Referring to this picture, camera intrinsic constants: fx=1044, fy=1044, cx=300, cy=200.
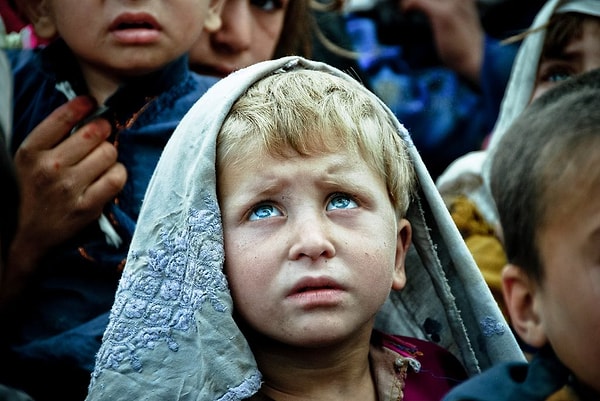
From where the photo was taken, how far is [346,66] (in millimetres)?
4246

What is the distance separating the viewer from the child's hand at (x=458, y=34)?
4746mm

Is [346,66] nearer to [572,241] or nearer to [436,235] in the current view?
[436,235]

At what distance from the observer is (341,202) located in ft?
7.29

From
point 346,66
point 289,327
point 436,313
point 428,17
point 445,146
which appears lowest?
point 445,146

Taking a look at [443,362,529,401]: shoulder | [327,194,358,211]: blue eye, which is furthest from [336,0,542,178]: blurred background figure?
[443,362,529,401]: shoulder

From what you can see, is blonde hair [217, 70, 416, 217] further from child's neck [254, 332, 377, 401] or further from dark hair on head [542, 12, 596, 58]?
dark hair on head [542, 12, 596, 58]

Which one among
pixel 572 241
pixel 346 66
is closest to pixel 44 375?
pixel 572 241

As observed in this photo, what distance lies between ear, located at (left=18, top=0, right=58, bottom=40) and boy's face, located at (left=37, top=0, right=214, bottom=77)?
0.09m

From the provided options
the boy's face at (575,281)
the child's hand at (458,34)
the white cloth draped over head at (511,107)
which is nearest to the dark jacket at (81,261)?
the white cloth draped over head at (511,107)

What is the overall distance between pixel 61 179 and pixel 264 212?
0.88 m

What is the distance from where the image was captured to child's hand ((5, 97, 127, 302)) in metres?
2.80

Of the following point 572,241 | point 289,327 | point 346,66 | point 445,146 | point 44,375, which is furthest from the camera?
point 445,146

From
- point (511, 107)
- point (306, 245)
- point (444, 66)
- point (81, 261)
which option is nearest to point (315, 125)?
point (306, 245)

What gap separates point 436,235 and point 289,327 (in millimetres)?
537
